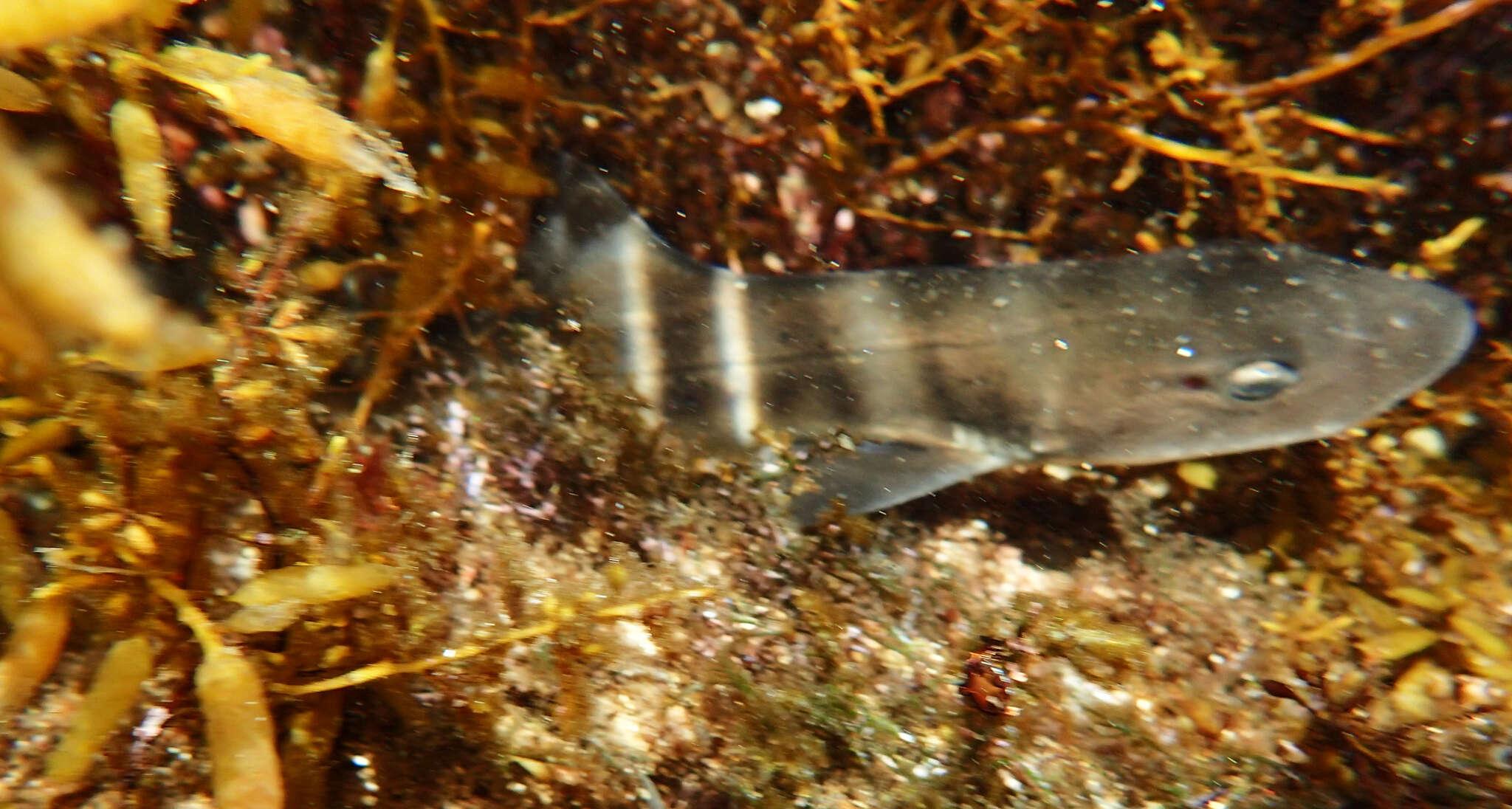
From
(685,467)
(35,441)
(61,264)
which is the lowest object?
(685,467)

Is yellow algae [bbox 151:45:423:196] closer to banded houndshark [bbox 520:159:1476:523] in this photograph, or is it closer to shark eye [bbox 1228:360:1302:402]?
banded houndshark [bbox 520:159:1476:523]

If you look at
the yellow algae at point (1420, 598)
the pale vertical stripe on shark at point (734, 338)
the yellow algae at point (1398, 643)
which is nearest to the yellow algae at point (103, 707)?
the pale vertical stripe on shark at point (734, 338)

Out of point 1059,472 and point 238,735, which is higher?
point 238,735

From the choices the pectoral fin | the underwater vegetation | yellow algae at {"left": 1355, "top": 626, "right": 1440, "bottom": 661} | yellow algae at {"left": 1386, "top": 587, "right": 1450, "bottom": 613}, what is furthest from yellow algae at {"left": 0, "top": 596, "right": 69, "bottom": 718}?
yellow algae at {"left": 1386, "top": 587, "right": 1450, "bottom": 613}

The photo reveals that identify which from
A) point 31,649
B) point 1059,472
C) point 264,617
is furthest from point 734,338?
point 31,649

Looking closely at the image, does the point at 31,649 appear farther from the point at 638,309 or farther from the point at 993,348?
the point at 993,348

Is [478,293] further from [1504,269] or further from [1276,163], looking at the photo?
[1504,269]

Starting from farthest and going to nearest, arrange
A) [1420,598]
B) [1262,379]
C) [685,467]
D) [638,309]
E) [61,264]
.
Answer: [638,309]
[1262,379]
[1420,598]
[685,467]
[61,264]
